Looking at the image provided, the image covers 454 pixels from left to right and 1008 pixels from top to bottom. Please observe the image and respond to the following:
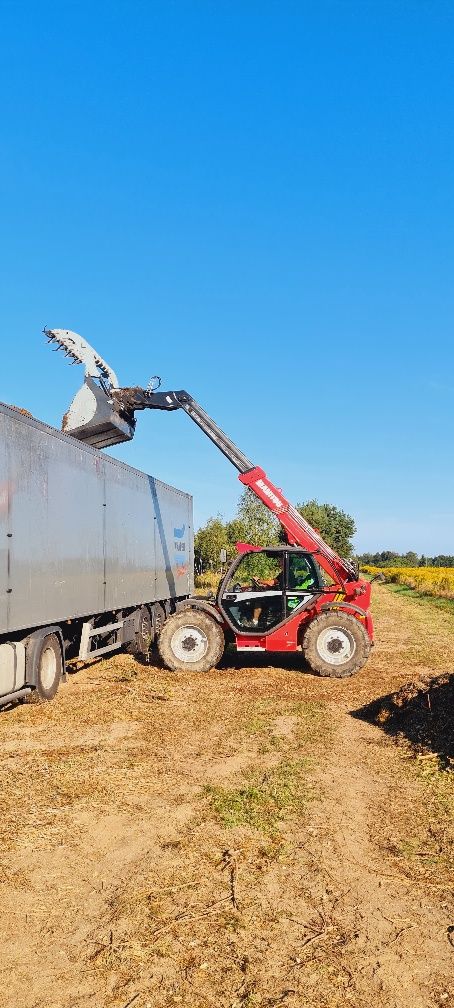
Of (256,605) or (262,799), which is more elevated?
(256,605)

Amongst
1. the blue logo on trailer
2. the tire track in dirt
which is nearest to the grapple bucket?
the blue logo on trailer

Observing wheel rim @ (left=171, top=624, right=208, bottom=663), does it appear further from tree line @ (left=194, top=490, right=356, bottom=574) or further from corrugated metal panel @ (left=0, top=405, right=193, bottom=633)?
tree line @ (left=194, top=490, right=356, bottom=574)

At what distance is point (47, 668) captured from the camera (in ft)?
33.6

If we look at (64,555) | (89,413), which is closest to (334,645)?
(64,555)

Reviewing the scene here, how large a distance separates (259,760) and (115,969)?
3.83m

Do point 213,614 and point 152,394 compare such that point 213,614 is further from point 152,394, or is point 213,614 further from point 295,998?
point 295,998

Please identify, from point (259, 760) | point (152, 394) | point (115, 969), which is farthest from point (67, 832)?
point (152, 394)

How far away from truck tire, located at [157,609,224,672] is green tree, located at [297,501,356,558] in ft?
166

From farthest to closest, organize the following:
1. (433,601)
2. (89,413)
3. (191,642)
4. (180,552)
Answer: (433,601), (180,552), (89,413), (191,642)

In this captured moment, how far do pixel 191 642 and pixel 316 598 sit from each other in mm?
2321

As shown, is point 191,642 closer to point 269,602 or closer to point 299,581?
point 269,602

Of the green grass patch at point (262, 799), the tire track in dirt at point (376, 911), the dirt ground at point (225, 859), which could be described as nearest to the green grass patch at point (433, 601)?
the dirt ground at point (225, 859)

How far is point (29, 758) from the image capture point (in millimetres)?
7344

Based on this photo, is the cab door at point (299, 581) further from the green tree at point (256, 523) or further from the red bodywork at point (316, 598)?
the green tree at point (256, 523)
